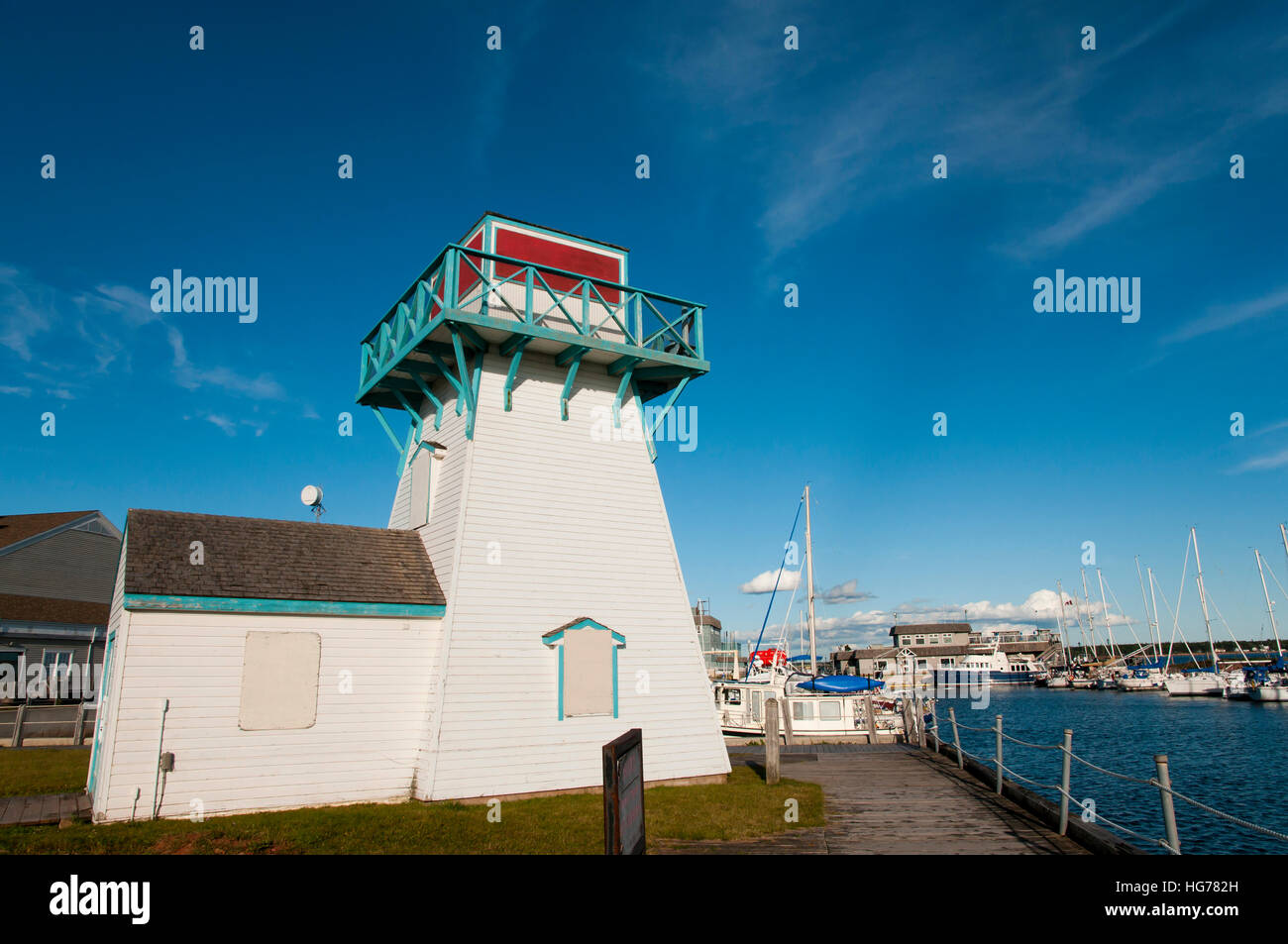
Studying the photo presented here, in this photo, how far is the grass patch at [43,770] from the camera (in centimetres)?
1552

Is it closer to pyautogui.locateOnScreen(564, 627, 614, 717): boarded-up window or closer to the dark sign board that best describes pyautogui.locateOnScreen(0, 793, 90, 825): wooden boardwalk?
pyautogui.locateOnScreen(564, 627, 614, 717): boarded-up window

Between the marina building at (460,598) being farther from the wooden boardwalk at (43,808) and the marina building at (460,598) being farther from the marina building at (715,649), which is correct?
the marina building at (715,649)

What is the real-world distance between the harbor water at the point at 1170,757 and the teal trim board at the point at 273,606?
39.5 ft

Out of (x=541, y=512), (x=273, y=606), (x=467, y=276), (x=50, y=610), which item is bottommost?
(x=50, y=610)

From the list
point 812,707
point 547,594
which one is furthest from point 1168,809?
point 812,707

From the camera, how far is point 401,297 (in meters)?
17.9

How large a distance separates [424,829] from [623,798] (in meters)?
7.25

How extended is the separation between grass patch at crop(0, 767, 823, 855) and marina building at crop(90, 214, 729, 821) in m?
0.71

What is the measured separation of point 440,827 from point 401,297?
449 inches

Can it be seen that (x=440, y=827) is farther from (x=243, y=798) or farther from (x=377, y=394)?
(x=377, y=394)

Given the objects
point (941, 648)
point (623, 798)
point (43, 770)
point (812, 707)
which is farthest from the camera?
point (941, 648)

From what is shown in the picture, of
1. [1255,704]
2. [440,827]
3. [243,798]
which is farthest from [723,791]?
[1255,704]

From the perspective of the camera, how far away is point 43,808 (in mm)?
12875

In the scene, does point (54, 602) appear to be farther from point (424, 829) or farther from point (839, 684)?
point (839, 684)
